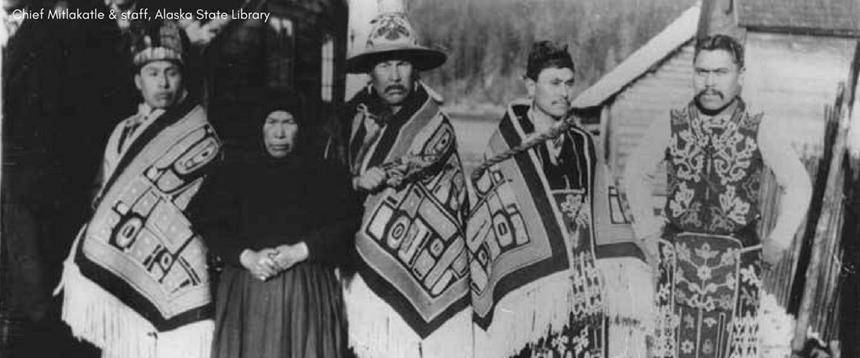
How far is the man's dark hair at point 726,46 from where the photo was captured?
3.57 metres

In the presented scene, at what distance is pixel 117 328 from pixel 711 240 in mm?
2054

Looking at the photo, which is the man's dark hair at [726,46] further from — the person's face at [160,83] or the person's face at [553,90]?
the person's face at [160,83]

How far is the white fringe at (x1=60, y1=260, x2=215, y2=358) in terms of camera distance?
3494 millimetres

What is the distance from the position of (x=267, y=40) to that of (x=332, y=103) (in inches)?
12.1

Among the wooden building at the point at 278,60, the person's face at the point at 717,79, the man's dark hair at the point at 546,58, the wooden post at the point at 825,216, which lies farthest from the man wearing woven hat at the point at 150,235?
the wooden post at the point at 825,216

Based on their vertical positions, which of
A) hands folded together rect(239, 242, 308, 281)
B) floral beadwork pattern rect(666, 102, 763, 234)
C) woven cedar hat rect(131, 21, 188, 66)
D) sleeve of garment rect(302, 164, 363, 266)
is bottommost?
hands folded together rect(239, 242, 308, 281)

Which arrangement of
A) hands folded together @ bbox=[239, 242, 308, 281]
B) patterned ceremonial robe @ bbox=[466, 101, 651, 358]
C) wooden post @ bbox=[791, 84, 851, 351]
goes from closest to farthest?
hands folded together @ bbox=[239, 242, 308, 281] < patterned ceremonial robe @ bbox=[466, 101, 651, 358] < wooden post @ bbox=[791, 84, 851, 351]

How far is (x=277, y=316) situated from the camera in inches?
136

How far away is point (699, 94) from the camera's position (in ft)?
11.8

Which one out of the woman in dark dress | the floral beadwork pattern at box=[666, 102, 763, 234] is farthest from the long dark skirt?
the floral beadwork pattern at box=[666, 102, 763, 234]

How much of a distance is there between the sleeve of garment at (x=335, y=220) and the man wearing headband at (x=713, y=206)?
96 centimetres

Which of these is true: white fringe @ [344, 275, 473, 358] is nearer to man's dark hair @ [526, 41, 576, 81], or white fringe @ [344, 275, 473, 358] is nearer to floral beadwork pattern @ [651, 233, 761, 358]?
floral beadwork pattern @ [651, 233, 761, 358]

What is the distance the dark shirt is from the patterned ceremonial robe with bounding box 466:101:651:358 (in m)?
0.48

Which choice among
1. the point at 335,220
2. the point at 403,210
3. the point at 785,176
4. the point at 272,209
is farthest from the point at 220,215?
the point at 785,176
